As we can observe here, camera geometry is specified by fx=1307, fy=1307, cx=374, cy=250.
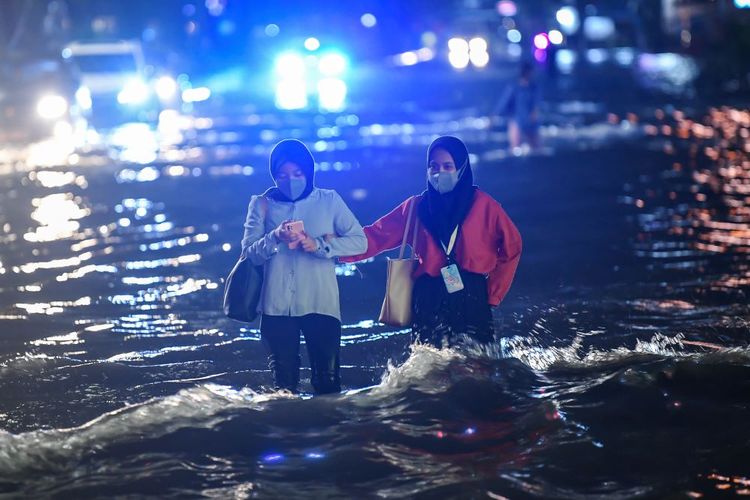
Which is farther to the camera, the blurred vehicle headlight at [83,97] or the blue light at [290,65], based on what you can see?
the blue light at [290,65]

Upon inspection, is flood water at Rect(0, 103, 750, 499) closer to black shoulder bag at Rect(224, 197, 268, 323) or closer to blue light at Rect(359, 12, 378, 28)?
black shoulder bag at Rect(224, 197, 268, 323)

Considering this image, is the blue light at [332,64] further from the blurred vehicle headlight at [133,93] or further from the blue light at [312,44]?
the blurred vehicle headlight at [133,93]

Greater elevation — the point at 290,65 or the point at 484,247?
the point at 290,65

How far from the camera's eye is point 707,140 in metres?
22.9

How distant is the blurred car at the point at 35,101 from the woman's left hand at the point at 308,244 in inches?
885

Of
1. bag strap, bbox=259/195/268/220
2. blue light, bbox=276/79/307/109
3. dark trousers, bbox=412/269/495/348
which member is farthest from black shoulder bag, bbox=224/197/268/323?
blue light, bbox=276/79/307/109

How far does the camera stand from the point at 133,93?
103 feet

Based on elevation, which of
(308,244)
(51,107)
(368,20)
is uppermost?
(368,20)

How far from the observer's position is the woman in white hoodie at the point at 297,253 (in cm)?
698

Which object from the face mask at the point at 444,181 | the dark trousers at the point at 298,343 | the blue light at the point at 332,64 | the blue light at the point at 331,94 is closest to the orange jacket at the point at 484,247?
the face mask at the point at 444,181

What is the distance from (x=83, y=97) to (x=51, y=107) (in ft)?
5.72

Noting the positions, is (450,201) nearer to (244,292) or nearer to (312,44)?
(244,292)

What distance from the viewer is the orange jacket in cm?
716

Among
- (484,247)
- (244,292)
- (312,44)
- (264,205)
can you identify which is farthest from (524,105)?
(312,44)
